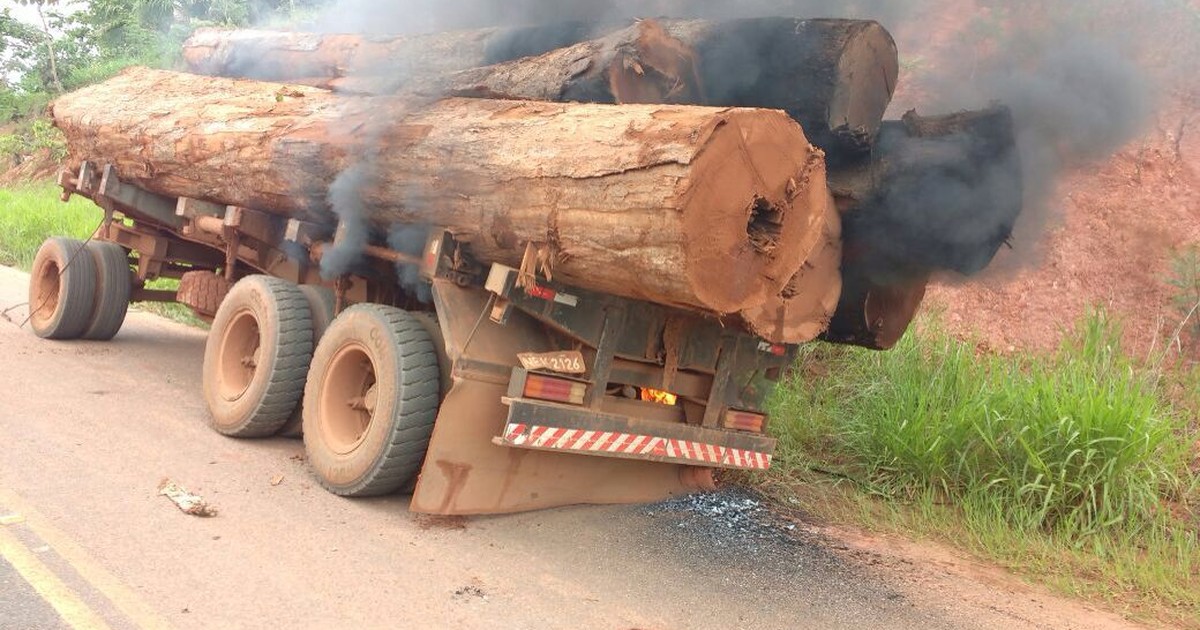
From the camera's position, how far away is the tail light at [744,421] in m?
5.21

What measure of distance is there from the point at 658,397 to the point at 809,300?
3.13ft

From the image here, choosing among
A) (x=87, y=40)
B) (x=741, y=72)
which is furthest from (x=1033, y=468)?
(x=87, y=40)

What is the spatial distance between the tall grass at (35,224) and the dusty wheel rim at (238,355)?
9.79m

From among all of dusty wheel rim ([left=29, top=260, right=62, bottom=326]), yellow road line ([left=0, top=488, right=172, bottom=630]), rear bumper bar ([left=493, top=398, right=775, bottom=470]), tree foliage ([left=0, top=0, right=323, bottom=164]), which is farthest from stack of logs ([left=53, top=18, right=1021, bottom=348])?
tree foliage ([left=0, top=0, right=323, bottom=164])

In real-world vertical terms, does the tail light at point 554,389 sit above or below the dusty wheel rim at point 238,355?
above

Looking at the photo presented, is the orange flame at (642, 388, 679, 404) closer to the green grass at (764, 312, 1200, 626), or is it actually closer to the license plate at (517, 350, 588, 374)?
the license plate at (517, 350, 588, 374)

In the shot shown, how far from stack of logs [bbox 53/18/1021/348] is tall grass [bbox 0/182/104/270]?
10661 millimetres

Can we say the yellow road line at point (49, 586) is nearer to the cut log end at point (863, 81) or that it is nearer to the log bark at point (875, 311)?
the cut log end at point (863, 81)

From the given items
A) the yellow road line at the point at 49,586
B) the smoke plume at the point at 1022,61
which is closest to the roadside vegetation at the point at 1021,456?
the smoke plume at the point at 1022,61

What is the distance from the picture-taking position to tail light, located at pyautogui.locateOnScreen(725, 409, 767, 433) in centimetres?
521

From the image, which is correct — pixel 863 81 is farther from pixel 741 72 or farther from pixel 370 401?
pixel 370 401

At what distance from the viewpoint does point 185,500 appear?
456cm

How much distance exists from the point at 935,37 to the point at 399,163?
386cm

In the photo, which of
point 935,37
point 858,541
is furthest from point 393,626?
point 935,37
